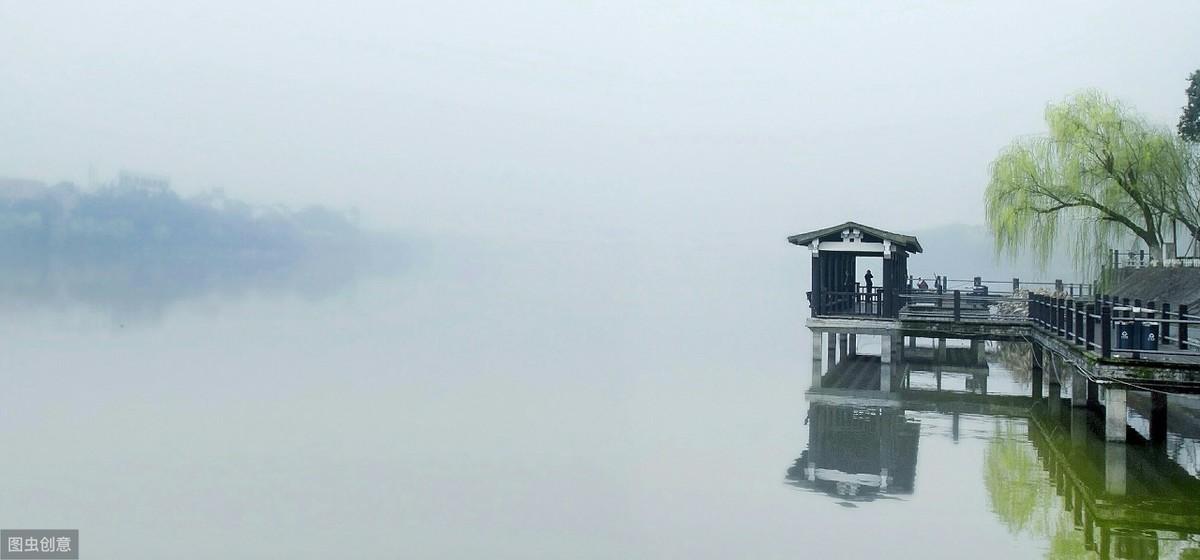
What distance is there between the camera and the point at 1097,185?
31891mm

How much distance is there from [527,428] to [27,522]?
32.4ft

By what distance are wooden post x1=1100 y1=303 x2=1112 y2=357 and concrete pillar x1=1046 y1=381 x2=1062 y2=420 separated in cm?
550

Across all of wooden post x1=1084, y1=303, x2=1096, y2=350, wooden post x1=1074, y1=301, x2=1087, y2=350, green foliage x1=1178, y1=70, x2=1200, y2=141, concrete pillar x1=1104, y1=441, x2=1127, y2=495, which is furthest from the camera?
green foliage x1=1178, y1=70, x2=1200, y2=141

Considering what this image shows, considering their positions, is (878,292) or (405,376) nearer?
(878,292)

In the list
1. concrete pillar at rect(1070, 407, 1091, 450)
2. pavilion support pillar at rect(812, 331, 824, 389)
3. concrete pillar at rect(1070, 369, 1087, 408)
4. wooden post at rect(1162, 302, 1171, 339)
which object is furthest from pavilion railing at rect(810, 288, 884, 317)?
wooden post at rect(1162, 302, 1171, 339)

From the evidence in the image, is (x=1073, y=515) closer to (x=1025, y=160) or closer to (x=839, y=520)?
(x=839, y=520)

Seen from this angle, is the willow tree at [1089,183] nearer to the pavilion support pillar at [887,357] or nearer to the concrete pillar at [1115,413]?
the pavilion support pillar at [887,357]

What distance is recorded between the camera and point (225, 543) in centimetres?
1341

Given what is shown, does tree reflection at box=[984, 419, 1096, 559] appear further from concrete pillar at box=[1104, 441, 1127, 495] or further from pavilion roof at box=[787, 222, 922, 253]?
pavilion roof at box=[787, 222, 922, 253]

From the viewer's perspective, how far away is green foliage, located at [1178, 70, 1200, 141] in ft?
114

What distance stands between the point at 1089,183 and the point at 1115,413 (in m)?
17.2

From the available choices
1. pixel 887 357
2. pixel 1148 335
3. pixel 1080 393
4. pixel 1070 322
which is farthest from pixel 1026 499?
pixel 887 357

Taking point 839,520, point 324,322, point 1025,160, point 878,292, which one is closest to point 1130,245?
point 1025,160

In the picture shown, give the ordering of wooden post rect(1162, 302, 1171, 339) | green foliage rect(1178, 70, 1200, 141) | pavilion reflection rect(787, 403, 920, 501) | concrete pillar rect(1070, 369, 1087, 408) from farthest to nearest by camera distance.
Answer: green foliage rect(1178, 70, 1200, 141)
concrete pillar rect(1070, 369, 1087, 408)
wooden post rect(1162, 302, 1171, 339)
pavilion reflection rect(787, 403, 920, 501)
